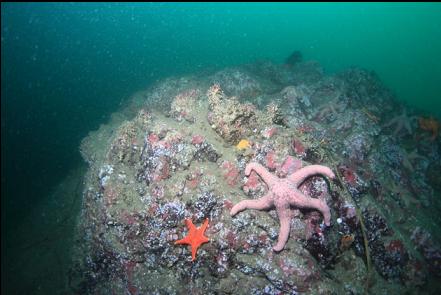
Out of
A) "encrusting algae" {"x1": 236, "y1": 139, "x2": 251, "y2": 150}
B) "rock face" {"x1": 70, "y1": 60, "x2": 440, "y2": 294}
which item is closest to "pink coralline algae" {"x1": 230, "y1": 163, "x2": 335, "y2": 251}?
"rock face" {"x1": 70, "y1": 60, "x2": 440, "y2": 294}

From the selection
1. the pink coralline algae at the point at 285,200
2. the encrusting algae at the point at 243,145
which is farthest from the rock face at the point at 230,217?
the pink coralline algae at the point at 285,200

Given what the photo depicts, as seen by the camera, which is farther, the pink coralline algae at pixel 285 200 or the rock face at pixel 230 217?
the rock face at pixel 230 217

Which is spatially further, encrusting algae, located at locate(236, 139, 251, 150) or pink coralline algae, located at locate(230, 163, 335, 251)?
encrusting algae, located at locate(236, 139, 251, 150)

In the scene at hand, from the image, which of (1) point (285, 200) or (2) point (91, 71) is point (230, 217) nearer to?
(1) point (285, 200)

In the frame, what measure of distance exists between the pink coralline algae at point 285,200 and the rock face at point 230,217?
234 mm

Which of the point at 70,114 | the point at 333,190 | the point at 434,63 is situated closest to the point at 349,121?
the point at 333,190

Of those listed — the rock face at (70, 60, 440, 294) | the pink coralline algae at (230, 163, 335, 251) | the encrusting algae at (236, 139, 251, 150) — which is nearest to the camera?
the pink coralline algae at (230, 163, 335, 251)

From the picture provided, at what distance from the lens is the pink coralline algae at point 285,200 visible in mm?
5398

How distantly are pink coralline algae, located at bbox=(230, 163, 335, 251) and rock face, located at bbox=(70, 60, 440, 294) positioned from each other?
23 centimetres

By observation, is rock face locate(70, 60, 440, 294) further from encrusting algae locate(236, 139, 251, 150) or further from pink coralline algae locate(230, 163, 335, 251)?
pink coralline algae locate(230, 163, 335, 251)

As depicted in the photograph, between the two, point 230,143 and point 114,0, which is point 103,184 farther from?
point 114,0

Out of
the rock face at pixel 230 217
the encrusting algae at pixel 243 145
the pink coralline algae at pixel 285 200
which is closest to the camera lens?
the pink coralline algae at pixel 285 200

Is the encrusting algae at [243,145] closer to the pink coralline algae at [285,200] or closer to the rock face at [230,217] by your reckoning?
the rock face at [230,217]

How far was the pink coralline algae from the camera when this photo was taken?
17.7 ft
